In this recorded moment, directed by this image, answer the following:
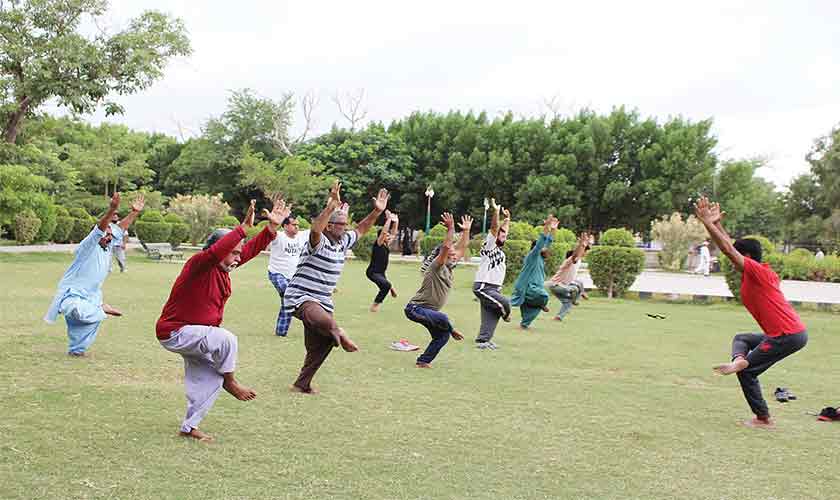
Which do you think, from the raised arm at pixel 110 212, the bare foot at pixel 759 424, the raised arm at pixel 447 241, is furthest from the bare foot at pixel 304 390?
the bare foot at pixel 759 424

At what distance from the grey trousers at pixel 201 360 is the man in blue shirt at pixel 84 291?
3058mm

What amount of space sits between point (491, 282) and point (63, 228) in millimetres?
30739

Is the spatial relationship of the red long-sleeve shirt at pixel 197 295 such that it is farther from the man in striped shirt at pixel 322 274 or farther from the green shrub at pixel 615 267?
the green shrub at pixel 615 267

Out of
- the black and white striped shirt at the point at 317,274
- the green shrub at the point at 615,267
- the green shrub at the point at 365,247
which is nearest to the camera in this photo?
the black and white striped shirt at the point at 317,274

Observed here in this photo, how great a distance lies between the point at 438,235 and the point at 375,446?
24839 mm

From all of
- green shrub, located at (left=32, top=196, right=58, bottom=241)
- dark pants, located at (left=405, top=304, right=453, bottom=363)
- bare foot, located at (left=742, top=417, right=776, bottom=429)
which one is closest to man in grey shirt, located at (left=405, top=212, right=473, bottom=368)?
dark pants, located at (left=405, top=304, right=453, bottom=363)

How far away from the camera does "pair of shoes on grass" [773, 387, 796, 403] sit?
8.01 meters

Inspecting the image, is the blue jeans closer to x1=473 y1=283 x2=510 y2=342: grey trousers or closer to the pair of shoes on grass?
x1=473 y1=283 x2=510 y2=342: grey trousers

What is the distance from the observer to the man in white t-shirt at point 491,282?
10.8 meters

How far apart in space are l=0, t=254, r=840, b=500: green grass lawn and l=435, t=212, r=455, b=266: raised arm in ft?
4.15

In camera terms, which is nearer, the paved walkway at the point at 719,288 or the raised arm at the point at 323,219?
the raised arm at the point at 323,219

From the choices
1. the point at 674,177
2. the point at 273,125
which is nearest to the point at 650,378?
the point at 674,177

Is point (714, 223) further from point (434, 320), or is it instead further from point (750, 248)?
point (434, 320)

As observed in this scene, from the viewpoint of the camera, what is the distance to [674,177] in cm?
4372
